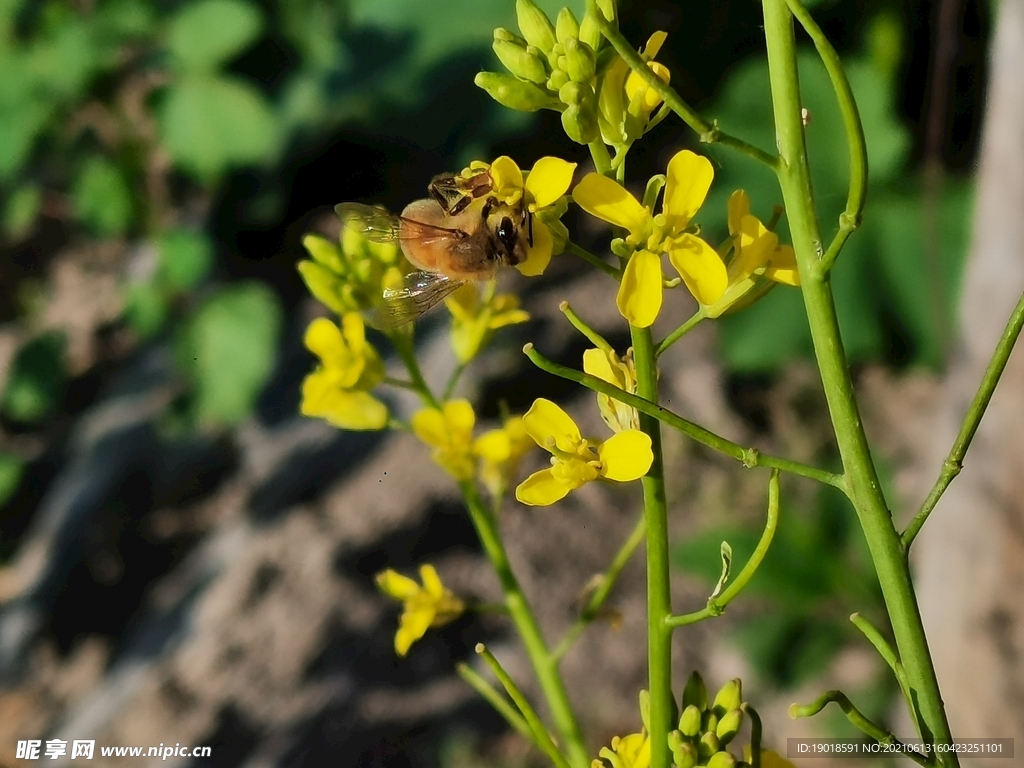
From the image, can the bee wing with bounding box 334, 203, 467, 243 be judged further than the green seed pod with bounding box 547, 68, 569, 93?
Yes

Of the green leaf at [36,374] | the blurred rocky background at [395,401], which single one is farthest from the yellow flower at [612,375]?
the green leaf at [36,374]

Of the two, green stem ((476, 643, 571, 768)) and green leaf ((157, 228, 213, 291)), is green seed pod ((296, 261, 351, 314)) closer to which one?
green stem ((476, 643, 571, 768))

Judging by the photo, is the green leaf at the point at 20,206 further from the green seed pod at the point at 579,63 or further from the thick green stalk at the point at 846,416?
the thick green stalk at the point at 846,416

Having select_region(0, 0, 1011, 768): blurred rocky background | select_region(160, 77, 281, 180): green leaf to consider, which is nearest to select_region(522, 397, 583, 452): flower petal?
select_region(0, 0, 1011, 768): blurred rocky background

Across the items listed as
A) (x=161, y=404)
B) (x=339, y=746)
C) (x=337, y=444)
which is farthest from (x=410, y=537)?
(x=161, y=404)

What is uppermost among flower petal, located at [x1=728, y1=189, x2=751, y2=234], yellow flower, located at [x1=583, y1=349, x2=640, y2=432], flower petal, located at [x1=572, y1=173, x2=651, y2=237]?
flower petal, located at [x1=572, y1=173, x2=651, y2=237]

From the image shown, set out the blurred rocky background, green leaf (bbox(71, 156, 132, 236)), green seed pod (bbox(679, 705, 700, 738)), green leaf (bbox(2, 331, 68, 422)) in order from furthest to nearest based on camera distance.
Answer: green leaf (bbox(2, 331, 68, 422)), green leaf (bbox(71, 156, 132, 236)), the blurred rocky background, green seed pod (bbox(679, 705, 700, 738))

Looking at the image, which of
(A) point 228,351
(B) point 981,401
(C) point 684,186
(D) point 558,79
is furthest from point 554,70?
(A) point 228,351

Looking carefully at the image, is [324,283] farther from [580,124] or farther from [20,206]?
[20,206]
